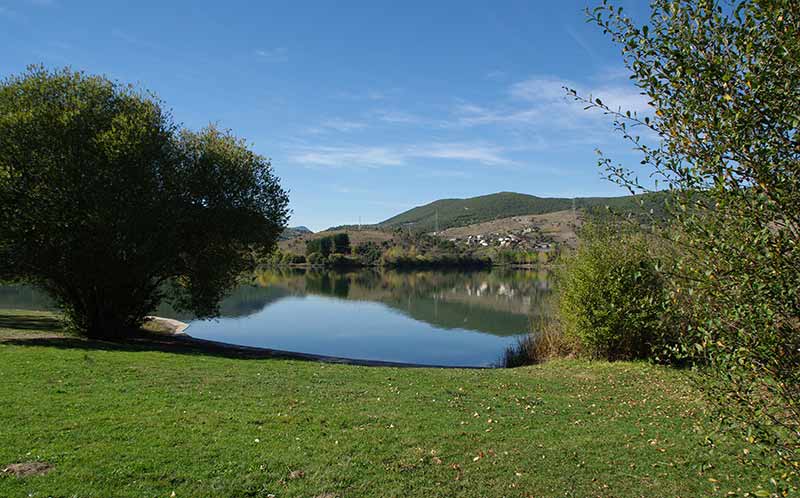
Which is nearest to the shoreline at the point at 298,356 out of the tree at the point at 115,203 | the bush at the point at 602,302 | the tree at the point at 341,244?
the tree at the point at 115,203

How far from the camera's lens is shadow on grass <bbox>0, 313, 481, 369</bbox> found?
63.4 feet

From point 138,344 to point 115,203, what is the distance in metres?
5.96

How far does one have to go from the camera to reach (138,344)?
2234cm

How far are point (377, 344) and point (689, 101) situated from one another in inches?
1232

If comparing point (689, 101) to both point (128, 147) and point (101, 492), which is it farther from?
point (128, 147)

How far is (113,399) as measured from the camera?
35.5ft

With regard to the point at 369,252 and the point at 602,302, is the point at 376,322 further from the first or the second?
the point at 369,252

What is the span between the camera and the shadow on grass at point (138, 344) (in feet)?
63.4

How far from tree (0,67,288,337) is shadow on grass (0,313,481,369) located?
4.88 feet

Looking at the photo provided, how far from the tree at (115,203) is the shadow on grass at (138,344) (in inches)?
58.5

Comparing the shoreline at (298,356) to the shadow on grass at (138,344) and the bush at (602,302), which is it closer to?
the shadow on grass at (138,344)

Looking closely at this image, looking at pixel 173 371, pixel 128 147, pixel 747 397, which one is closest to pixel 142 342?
pixel 128 147

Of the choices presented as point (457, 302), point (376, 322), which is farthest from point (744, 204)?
point (457, 302)

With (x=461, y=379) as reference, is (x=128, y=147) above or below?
above
